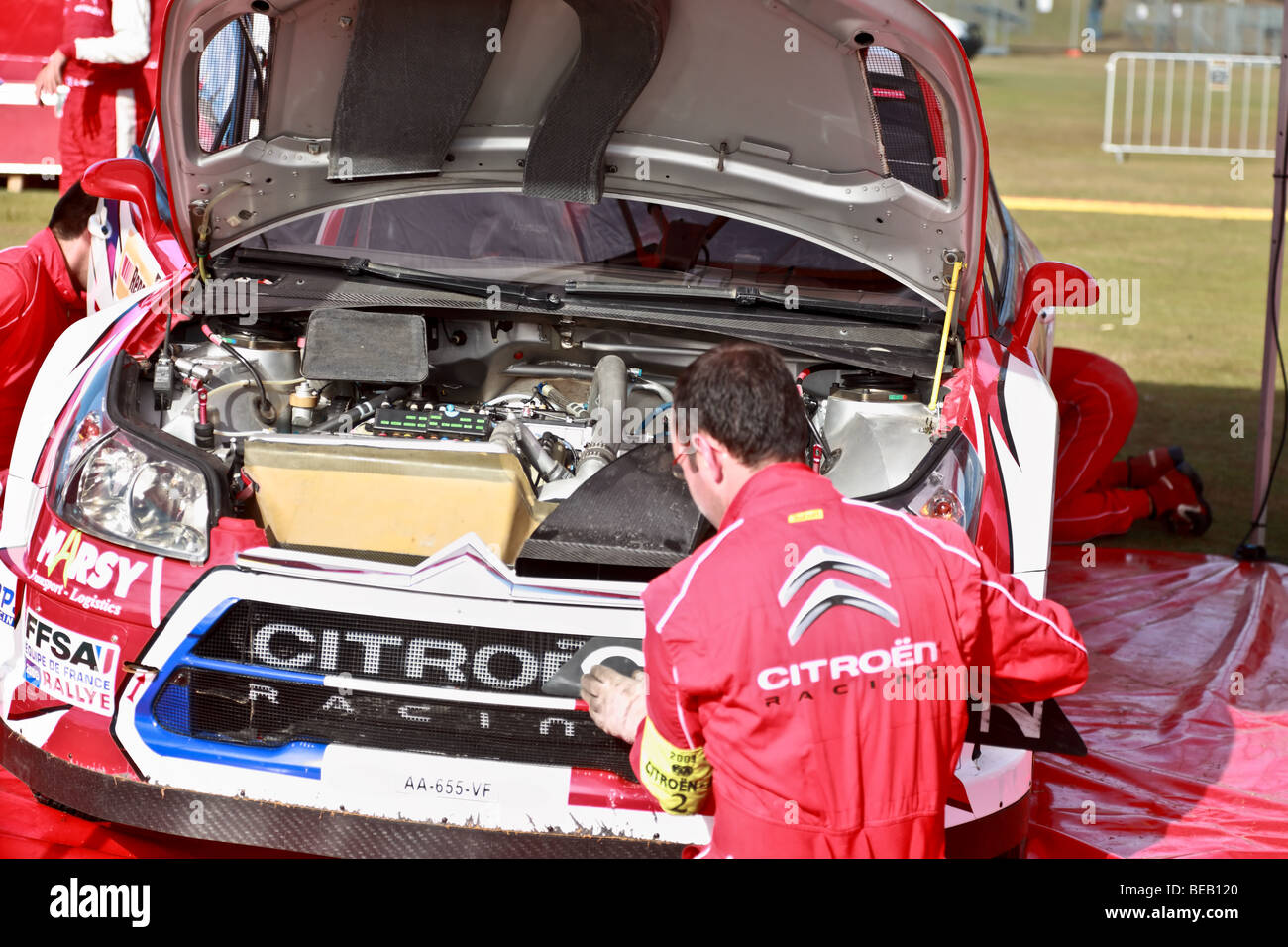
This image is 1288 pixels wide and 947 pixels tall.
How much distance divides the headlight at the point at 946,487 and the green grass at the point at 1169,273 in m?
3.27

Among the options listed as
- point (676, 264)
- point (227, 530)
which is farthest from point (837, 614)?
point (676, 264)

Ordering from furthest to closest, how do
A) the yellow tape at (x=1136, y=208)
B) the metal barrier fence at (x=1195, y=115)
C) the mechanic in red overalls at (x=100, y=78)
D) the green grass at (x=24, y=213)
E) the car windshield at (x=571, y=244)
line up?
1. the metal barrier fence at (x=1195, y=115)
2. the yellow tape at (x=1136, y=208)
3. the green grass at (x=24, y=213)
4. the mechanic in red overalls at (x=100, y=78)
5. the car windshield at (x=571, y=244)

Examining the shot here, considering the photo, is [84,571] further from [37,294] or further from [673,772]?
[37,294]

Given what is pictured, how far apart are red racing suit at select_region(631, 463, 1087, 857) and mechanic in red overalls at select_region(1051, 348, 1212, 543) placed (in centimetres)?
400

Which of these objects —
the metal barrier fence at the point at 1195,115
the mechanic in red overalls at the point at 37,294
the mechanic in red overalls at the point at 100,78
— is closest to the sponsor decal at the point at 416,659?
the mechanic in red overalls at the point at 37,294

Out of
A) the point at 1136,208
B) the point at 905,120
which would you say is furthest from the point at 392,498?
the point at 1136,208

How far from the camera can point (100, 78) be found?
758 cm

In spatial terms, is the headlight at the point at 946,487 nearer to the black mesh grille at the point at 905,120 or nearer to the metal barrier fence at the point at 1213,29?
the black mesh grille at the point at 905,120

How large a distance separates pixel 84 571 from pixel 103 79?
518 centimetres

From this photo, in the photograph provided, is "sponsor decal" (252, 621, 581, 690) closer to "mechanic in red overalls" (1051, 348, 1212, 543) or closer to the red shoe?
"mechanic in red overalls" (1051, 348, 1212, 543)

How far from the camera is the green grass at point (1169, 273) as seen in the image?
751 centimetres

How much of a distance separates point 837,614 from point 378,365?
1.98 meters
